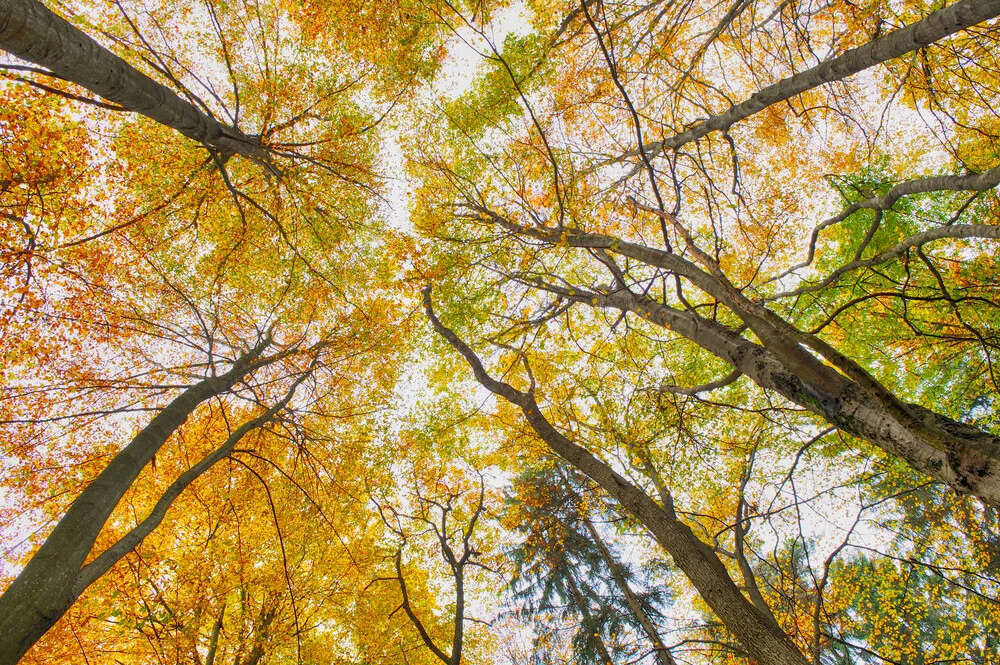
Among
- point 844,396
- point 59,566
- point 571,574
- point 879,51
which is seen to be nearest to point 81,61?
point 59,566

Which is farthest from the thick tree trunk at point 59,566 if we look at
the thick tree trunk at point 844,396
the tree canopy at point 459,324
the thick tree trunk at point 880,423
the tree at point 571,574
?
the tree at point 571,574

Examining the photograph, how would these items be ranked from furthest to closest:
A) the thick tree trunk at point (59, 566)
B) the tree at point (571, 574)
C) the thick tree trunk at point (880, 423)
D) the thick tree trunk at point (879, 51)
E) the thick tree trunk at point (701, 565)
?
the tree at point (571, 574) < the thick tree trunk at point (701, 565) < the thick tree trunk at point (879, 51) < the thick tree trunk at point (59, 566) < the thick tree trunk at point (880, 423)

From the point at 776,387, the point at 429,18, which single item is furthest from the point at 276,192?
the point at 776,387

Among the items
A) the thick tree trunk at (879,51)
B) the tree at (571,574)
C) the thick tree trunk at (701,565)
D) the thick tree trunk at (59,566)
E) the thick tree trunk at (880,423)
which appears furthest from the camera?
the tree at (571,574)

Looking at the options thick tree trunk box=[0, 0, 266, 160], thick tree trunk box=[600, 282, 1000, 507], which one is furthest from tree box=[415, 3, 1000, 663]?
thick tree trunk box=[0, 0, 266, 160]

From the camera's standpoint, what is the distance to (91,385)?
5074 millimetres

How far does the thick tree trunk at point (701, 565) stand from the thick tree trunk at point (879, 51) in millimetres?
3659

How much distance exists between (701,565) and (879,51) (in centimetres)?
497

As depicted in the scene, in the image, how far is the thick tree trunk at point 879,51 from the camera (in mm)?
2920

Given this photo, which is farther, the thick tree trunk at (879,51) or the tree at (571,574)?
the tree at (571,574)

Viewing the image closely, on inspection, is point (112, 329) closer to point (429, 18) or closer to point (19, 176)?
point (19, 176)

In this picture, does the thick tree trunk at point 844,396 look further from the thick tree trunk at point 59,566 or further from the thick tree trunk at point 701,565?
the thick tree trunk at point 59,566

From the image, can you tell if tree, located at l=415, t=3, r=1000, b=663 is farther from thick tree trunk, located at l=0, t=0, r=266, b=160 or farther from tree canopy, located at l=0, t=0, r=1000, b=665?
thick tree trunk, located at l=0, t=0, r=266, b=160

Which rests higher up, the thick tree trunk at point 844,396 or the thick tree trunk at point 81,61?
the thick tree trunk at point 81,61
